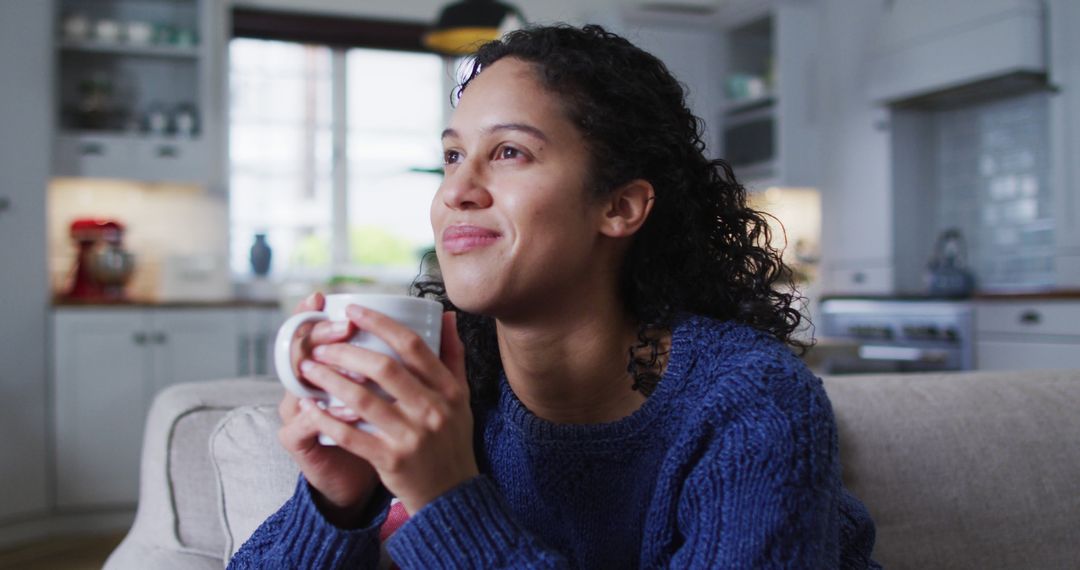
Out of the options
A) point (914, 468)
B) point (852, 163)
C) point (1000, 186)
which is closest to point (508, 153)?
point (914, 468)

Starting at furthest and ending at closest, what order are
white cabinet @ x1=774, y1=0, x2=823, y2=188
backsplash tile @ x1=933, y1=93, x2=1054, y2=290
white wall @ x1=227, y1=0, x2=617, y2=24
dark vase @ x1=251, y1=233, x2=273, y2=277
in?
white cabinet @ x1=774, y1=0, x2=823, y2=188, white wall @ x1=227, y1=0, x2=617, y2=24, dark vase @ x1=251, y1=233, x2=273, y2=277, backsplash tile @ x1=933, y1=93, x2=1054, y2=290

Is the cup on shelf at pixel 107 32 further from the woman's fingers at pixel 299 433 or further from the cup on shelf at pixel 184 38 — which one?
the woman's fingers at pixel 299 433

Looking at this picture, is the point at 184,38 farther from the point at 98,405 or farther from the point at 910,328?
the point at 910,328

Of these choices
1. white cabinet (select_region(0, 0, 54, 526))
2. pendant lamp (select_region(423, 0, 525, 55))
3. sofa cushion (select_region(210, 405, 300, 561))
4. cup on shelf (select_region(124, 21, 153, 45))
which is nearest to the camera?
sofa cushion (select_region(210, 405, 300, 561))

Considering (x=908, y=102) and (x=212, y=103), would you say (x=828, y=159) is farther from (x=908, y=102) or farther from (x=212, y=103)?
(x=212, y=103)

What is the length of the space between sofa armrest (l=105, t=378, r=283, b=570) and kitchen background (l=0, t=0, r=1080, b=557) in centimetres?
214

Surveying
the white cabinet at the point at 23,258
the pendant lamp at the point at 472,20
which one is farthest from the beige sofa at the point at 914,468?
the white cabinet at the point at 23,258

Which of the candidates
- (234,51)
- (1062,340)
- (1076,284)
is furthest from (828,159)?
(234,51)

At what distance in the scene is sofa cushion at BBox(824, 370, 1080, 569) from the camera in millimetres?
1281

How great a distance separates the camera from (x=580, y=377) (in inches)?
39.8

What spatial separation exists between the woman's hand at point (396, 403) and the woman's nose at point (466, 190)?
0.77 ft

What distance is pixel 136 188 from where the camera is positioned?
4648mm

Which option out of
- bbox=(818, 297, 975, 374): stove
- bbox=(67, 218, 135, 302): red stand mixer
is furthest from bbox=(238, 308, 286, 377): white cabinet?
bbox=(818, 297, 975, 374): stove

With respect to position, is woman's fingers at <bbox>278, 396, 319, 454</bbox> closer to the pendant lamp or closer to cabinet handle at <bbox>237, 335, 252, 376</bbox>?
the pendant lamp
